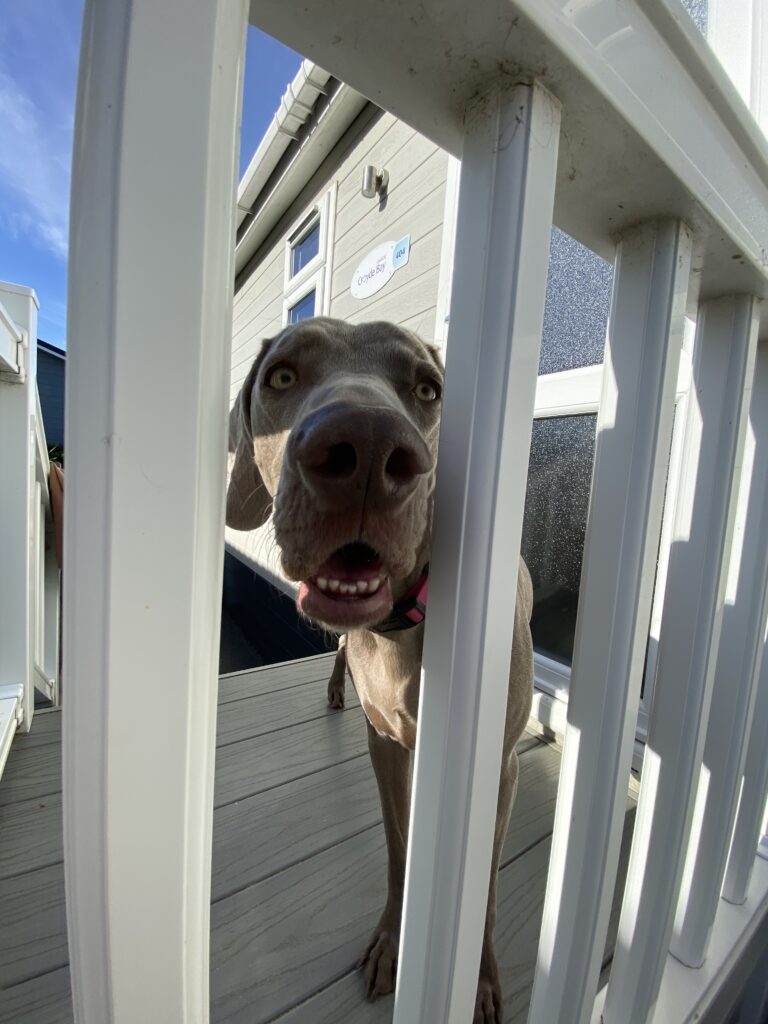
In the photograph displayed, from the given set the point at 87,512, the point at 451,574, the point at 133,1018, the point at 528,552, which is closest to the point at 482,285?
the point at 451,574

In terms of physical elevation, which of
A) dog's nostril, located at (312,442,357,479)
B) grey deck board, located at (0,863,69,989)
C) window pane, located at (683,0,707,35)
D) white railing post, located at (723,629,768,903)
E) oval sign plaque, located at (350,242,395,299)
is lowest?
grey deck board, located at (0,863,69,989)

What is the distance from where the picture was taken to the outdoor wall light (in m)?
3.19

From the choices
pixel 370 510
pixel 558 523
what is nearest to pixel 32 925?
pixel 370 510

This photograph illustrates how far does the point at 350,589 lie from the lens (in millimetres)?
699

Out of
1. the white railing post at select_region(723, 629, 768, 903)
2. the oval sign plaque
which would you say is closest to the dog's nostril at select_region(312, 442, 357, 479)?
the white railing post at select_region(723, 629, 768, 903)

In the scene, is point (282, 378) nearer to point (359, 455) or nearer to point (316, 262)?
point (359, 455)

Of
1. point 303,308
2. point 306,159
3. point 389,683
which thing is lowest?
point 389,683

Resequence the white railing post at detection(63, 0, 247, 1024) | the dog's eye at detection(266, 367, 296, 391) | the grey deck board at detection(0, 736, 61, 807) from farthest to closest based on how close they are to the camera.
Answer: the grey deck board at detection(0, 736, 61, 807), the dog's eye at detection(266, 367, 296, 391), the white railing post at detection(63, 0, 247, 1024)

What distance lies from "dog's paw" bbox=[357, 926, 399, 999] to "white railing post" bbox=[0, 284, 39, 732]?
5.46 ft

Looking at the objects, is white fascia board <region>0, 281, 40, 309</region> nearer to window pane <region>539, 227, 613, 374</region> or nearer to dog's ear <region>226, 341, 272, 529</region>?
dog's ear <region>226, 341, 272, 529</region>

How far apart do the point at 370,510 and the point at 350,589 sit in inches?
6.0

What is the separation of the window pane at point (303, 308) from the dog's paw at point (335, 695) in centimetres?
352

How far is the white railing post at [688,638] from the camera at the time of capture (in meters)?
0.82

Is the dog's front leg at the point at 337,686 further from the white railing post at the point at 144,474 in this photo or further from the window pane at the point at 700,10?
the window pane at the point at 700,10
